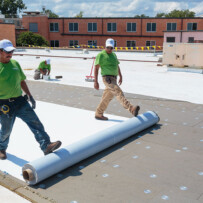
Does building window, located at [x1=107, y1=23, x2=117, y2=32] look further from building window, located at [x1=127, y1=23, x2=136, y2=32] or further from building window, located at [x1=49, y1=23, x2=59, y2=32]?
building window, located at [x1=49, y1=23, x2=59, y2=32]

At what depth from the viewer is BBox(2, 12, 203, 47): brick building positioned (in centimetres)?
5066

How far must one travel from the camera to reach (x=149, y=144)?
5.85 m

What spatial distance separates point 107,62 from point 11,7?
377 feet

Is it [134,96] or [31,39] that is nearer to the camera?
[134,96]

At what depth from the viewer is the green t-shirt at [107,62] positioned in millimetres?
6965

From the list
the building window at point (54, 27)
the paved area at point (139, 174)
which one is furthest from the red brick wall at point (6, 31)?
the paved area at point (139, 174)

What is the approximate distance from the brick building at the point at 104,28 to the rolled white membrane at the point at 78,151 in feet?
154

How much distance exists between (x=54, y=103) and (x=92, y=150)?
15.6 ft

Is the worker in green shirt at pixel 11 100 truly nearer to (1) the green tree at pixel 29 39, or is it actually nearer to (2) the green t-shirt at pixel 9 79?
(2) the green t-shirt at pixel 9 79

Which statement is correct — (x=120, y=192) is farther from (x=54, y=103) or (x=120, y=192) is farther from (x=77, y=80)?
(x=77, y=80)

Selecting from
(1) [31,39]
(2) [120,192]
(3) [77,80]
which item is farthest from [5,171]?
(1) [31,39]

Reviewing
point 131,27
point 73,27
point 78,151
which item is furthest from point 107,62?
point 73,27

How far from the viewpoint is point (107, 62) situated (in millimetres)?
6973

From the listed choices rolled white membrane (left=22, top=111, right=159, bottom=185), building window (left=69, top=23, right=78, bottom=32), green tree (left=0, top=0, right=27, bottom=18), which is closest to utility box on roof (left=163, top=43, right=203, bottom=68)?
rolled white membrane (left=22, top=111, right=159, bottom=185)
